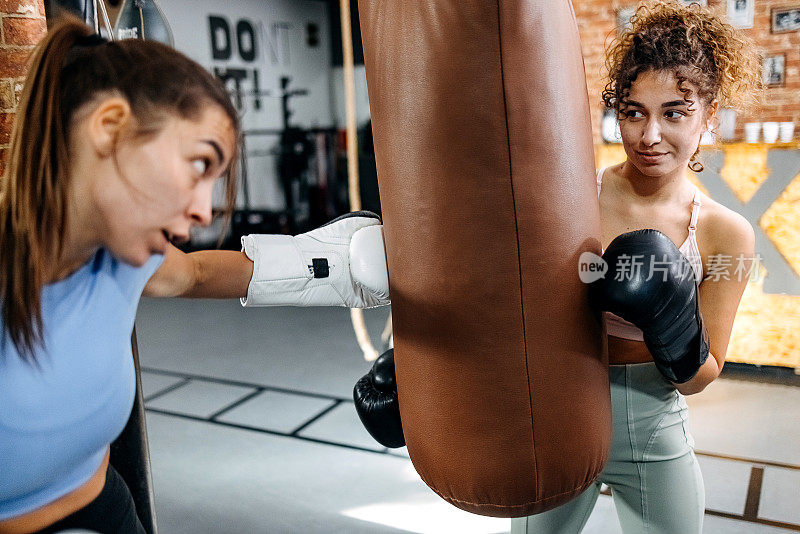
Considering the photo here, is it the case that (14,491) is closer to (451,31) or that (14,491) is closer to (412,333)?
(412,333)

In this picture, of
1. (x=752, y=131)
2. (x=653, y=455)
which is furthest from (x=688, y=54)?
(x=752, y=131)

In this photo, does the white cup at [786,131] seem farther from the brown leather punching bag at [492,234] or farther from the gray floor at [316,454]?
the brown leather punching bag at [492,234]

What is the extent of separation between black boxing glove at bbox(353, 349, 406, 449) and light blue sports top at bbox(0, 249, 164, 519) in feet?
1.83

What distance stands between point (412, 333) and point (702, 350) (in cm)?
49

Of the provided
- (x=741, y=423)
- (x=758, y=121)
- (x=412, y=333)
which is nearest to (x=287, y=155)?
(x=758, y=121)

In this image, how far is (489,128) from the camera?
3.08 feet

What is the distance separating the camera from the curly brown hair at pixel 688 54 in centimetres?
127

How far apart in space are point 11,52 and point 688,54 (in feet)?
4.31

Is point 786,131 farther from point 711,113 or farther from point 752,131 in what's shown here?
point 711,113

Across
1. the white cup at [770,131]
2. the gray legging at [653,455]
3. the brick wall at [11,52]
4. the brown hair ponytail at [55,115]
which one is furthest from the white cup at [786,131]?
the brown hair ponytail at [55,115]

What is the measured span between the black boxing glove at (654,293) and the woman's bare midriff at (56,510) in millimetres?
791

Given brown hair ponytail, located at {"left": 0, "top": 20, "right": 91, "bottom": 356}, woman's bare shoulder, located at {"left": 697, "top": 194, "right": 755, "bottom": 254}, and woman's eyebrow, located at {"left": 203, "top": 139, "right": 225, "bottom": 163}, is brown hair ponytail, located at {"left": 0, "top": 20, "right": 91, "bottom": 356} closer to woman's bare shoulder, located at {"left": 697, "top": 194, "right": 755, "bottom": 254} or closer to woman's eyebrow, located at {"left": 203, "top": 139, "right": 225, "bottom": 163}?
Result: woman's eyebrow, located at {"left": 203, "top": 139, "right": 225, "bottom": 163}

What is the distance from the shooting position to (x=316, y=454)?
9.46 ft

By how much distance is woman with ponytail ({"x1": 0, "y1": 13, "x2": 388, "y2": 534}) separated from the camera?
70 cm
